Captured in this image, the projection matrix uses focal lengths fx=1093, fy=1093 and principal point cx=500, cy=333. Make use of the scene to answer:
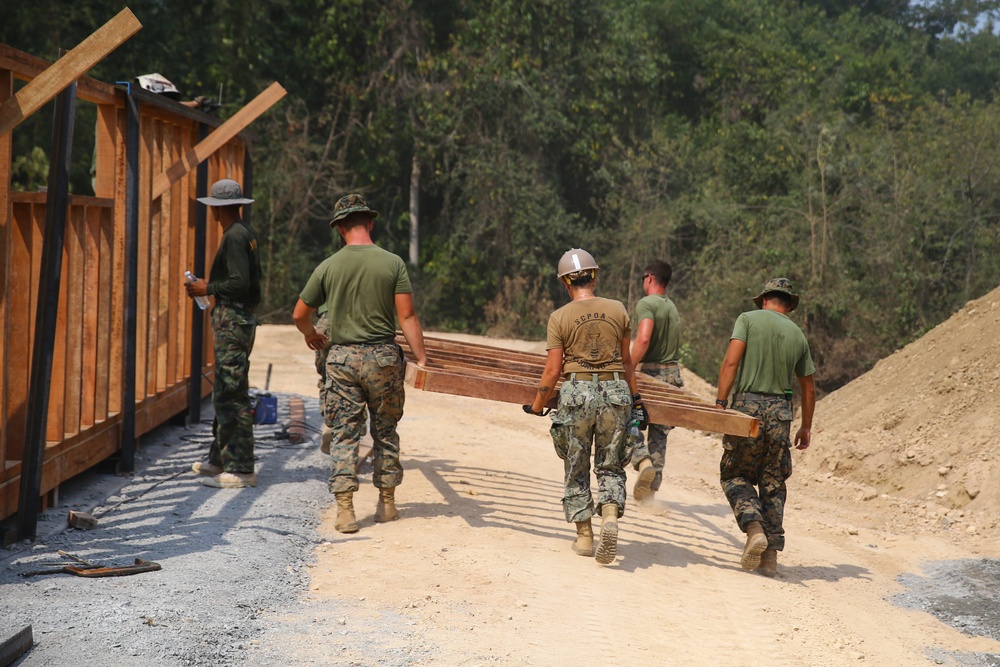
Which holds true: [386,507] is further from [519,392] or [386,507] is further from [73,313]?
[73,313]

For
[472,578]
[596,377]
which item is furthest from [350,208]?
[472,578]

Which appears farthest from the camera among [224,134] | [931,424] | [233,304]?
[931,424]

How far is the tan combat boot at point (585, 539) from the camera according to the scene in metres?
6.99

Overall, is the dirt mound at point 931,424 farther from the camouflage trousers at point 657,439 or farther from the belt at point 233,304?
the belt at point 233,304

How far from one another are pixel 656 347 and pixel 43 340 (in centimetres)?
489

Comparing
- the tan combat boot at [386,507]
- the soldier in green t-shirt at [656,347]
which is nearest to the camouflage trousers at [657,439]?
the soldier in green t-shirt at [656,347]

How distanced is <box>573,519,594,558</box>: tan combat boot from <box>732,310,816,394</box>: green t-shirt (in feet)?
4.53

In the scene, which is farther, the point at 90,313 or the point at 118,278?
the point at 118,278

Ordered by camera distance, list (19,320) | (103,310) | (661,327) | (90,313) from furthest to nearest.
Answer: (661,327) < (103,310) < (90,313) < (19,320)

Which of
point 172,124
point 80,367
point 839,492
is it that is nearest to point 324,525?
point 80,367

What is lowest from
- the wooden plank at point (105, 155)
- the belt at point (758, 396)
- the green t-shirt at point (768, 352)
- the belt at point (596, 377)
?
the belt at point (758, 396)

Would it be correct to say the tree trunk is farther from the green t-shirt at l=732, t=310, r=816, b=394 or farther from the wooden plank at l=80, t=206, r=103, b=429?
the green t-shirt at l=732, t=310, r=816, b=394

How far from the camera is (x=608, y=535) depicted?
261 inches

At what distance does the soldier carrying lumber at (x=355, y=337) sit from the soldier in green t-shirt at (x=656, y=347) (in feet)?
7.36
